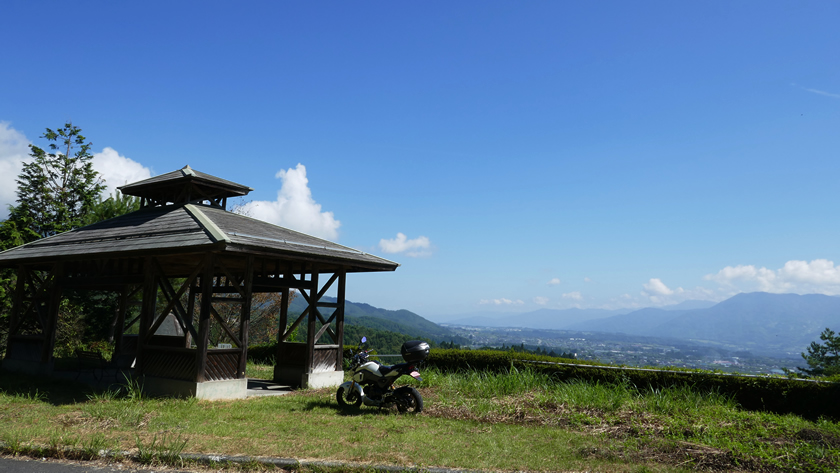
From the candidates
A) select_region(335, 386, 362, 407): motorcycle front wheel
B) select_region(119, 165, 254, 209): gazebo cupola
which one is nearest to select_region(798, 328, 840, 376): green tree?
select_region(335, 386, 362, 407): motorcycle front wheel

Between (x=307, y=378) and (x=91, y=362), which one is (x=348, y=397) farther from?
(x=91, y=362)

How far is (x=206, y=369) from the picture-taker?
10742 millimetres

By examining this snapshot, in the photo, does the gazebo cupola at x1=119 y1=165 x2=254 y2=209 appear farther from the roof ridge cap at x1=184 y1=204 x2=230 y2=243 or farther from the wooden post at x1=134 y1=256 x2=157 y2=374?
the wooden post at x1=134 y1=256 x2=157 y2=374

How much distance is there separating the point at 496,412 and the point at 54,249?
41.7ft

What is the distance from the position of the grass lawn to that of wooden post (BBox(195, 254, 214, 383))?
756mm

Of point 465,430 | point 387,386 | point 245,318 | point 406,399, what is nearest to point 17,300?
point 245,318

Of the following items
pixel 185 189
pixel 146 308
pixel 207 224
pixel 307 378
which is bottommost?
pixel 307 378

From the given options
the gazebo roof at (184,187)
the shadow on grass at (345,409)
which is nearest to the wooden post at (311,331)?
the shadow on grass at (345,409)

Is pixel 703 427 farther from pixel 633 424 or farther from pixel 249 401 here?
pixel 249 401

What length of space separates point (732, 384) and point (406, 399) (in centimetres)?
791

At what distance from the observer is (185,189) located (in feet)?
47.2

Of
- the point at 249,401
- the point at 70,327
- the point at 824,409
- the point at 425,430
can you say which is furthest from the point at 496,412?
the point at 70,327

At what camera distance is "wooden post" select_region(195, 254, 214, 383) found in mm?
10602

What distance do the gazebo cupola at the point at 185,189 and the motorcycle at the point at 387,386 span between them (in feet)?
25.3
